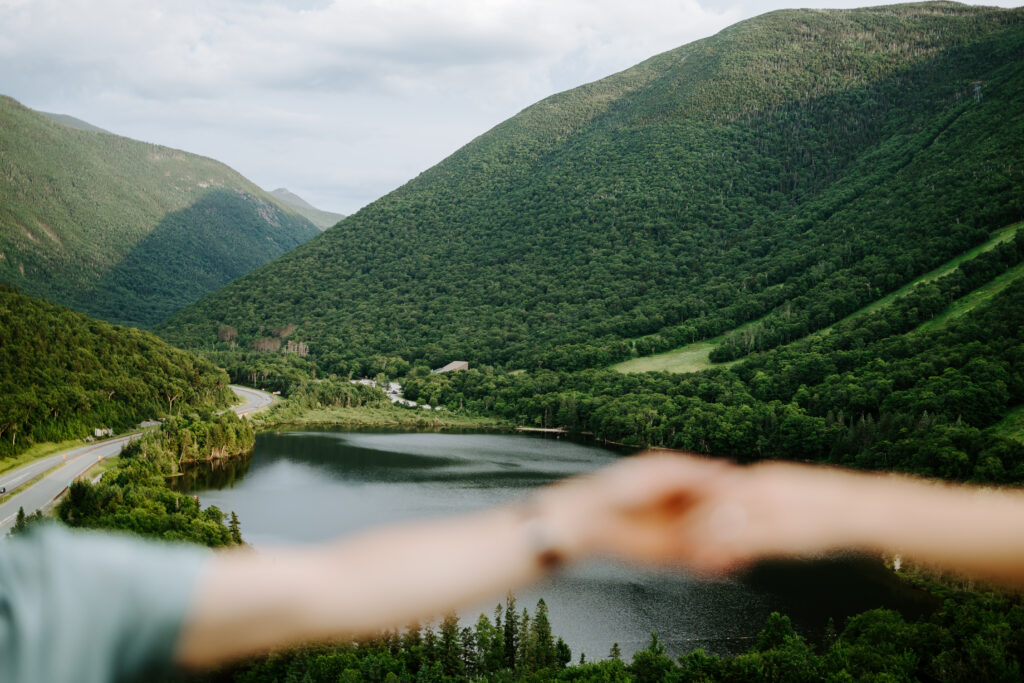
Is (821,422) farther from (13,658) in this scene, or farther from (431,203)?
(431,203)

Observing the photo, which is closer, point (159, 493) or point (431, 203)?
point (159, 493)

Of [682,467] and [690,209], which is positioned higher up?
[690,209]

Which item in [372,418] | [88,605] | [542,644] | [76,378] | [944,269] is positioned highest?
[944,269]

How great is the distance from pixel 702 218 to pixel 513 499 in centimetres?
11412

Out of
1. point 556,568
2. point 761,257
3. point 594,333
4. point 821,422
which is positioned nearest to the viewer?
point 556,568

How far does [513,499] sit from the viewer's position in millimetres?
66250

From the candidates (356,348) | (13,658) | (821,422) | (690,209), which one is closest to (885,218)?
(690,209)

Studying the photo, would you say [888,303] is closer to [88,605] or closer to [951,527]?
[951,527]

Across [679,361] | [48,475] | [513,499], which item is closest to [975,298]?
[679,361]

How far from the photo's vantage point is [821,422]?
80.6 m

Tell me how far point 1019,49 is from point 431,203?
133970mm

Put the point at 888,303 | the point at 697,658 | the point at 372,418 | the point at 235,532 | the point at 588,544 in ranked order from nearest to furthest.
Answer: the point at 697,658, the point at 235,532, the point at 588,544, the point at 888,303, the point at 372,418

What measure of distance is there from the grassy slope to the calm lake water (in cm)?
2630

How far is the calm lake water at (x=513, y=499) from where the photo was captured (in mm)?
40906
